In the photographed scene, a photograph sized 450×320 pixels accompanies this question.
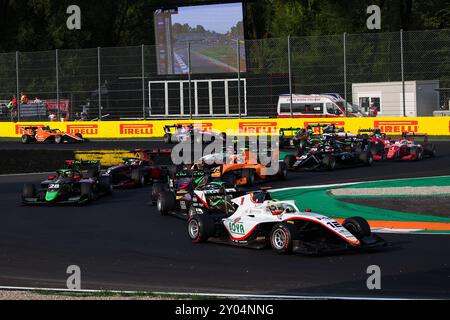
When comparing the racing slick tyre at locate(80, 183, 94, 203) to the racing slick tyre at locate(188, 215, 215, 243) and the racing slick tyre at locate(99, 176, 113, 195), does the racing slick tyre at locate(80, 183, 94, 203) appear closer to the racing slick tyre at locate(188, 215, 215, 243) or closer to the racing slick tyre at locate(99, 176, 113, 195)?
the racing slick tyre at locate(99, 176, 113, 195)

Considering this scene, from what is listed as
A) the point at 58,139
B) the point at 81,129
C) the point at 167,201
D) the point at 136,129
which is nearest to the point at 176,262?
the point at 167,201

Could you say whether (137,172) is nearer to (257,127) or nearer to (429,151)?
(429,151)

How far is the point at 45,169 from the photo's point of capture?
1101 inches

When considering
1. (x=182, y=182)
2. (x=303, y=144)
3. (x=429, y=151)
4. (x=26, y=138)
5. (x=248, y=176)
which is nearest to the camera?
(x=182, y=182)

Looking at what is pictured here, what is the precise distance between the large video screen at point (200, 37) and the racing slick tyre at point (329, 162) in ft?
58.2

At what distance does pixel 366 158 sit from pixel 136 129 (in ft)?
54.2

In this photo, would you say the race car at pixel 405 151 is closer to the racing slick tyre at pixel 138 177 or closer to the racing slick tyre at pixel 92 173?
the racing slick tyre at pixel 138 177

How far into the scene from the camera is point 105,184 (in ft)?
72.4

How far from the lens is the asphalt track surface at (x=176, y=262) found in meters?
11.5

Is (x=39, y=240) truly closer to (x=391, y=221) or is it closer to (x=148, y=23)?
(x=391, y=221)

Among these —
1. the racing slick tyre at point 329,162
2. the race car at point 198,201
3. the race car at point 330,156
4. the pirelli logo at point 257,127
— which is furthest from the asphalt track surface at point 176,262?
the pirelli logo at point 257,127

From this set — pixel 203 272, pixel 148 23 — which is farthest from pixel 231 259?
pixel 148 23

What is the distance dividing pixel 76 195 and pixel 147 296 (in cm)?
1047

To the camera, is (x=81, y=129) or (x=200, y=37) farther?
(x=200, y=37)
